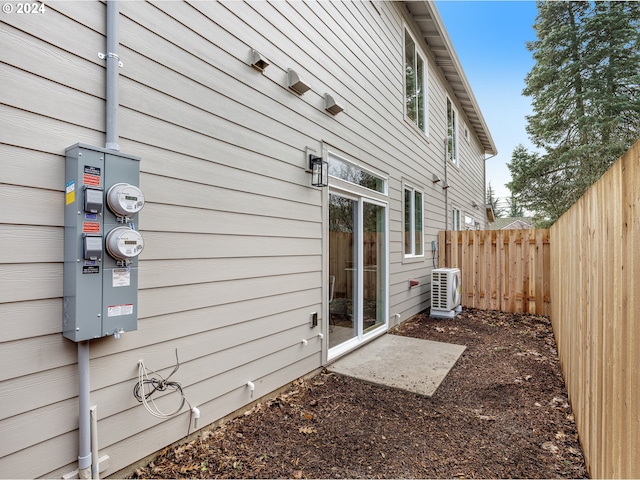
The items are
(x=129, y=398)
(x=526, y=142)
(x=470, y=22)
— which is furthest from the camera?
(x=526, y=142)

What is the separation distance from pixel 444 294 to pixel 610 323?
5.16 metres

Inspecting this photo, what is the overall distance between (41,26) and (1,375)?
172 cm

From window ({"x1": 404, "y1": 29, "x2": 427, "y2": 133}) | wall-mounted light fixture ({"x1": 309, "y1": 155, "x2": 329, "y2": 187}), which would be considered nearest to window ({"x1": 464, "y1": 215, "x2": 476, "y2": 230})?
window ({"x1": 404, "y1": 29, "x2": 427, "y2": 133})

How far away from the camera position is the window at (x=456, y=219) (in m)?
9.49

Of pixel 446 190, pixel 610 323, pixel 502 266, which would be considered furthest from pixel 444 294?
pixel 610 323

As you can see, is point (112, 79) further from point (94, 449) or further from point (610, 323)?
point (610, 323)

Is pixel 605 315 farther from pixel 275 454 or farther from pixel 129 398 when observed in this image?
pixel 129 398

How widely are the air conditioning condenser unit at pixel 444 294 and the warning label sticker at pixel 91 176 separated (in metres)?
6.06

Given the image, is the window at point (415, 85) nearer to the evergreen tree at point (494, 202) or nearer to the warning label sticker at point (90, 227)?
the warning label sticker at point (90, 227)

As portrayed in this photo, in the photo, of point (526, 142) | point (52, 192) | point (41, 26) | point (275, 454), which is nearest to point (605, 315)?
point (275, 454)

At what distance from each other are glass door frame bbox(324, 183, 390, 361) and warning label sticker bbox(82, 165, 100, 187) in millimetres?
2472

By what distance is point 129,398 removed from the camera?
2.04 meters

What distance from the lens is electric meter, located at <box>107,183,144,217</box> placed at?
1837 mm

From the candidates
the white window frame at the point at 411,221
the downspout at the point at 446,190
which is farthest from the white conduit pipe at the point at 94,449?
the downspout at the point at 446,190
